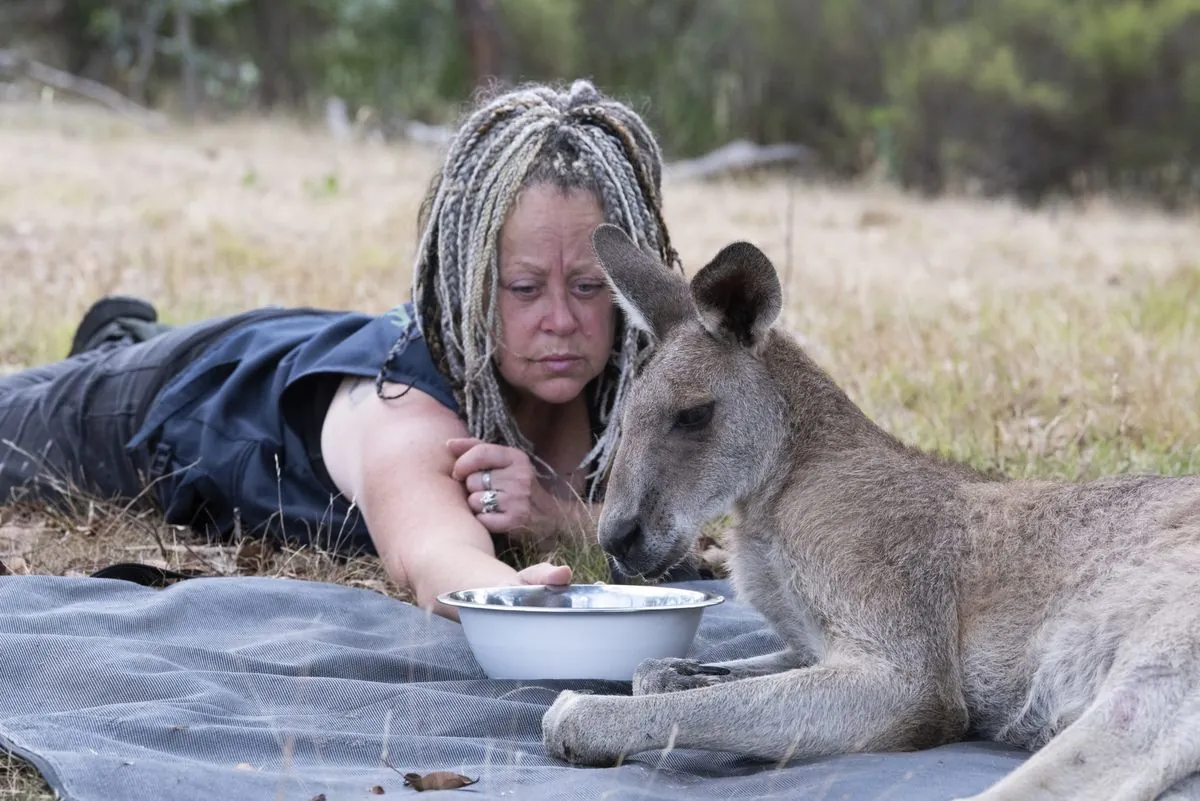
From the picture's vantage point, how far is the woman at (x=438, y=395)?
4.00m

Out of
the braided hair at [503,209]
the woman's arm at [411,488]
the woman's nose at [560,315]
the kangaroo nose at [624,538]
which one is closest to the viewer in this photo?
the kangaroo nose at [624,538]

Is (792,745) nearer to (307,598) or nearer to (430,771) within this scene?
(430,771)

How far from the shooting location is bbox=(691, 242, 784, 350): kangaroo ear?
3139 millimetres

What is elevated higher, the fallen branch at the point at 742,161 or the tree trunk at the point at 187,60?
the tree trunk at the point at 187,60

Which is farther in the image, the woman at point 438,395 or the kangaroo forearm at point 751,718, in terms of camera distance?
the woman at point 438,395

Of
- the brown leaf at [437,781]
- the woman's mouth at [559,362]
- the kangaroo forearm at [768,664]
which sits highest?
the woman's mouth at [559,362]

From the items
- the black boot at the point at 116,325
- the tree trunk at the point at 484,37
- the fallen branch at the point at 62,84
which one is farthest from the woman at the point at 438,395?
the fallen branch at the point at 62,84

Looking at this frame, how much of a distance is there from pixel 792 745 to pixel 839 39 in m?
17.4

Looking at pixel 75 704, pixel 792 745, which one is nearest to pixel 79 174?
pixel 75 704

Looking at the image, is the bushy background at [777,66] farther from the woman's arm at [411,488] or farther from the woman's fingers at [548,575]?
the woman's fingers at [548,575]

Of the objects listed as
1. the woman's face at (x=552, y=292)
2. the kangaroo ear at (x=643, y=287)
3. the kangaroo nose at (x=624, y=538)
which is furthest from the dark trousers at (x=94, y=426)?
the kangaroo nose at (x=624, y=538)

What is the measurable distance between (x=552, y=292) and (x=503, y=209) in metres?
0.25

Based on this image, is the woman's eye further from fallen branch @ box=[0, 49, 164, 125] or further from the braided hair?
fallen branch @ box=[0, 49, 164, 125]

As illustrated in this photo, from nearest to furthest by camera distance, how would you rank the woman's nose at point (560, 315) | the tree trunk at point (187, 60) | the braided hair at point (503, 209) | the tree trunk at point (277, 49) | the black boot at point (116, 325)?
1. the woman's nose at point (560, 315)
2. the braided hair at point (503, 209)
3. the black boot at point (116, 325)
4. the tree trunk at point (187, 60)
5. the tree trunk at point (277, 49)
